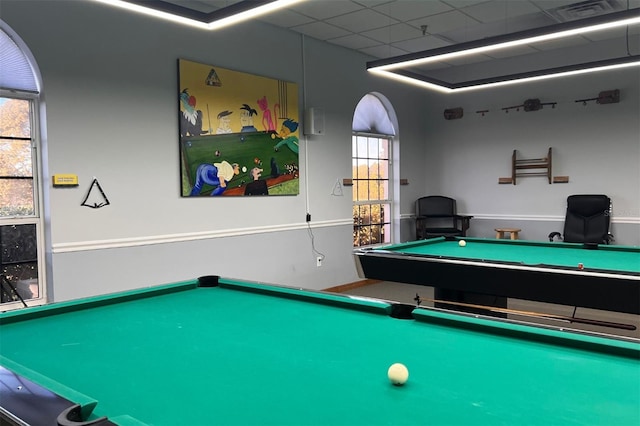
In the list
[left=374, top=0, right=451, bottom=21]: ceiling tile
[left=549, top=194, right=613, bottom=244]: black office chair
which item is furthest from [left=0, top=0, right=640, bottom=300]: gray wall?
[left=374, top=0, right=451, bottom=21]: ceiling tile

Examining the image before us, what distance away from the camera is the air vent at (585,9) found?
15.6ft

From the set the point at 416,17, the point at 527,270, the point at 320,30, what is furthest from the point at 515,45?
the point at 320,30

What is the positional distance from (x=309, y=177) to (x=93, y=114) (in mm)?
2487

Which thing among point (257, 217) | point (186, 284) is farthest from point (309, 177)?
point (186, 284)

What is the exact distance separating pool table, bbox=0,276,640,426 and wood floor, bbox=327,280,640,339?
6.78ft

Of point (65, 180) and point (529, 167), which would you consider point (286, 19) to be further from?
point (529, 167)

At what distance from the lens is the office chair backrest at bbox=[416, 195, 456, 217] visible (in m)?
7.07

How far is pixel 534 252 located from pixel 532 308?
1.52m

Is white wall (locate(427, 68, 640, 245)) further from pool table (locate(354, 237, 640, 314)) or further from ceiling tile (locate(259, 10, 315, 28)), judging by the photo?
ceiling tile (locate(259, 10, 315, 28))

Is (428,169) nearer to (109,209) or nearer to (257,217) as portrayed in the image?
(257,217)

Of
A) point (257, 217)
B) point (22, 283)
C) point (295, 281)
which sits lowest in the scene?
point (295, 281)

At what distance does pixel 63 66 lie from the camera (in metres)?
3.59

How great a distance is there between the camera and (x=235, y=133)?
4.76 meters

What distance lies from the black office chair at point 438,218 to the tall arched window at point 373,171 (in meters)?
0.43
